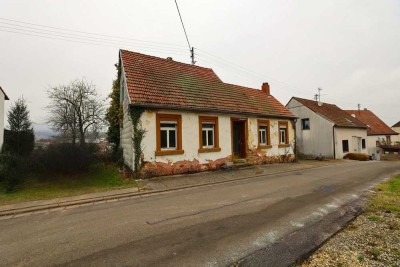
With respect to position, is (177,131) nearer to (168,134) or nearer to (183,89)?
(168,134)

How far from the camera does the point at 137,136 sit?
11.4 metres

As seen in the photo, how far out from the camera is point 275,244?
14.3 ft

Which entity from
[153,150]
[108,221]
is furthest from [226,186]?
[108,221]

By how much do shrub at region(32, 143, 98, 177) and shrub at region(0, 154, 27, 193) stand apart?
2.47ft

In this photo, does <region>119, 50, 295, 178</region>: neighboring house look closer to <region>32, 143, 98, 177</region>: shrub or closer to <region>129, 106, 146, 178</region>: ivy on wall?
<region>129, 106, 146, 178</region>: ivy on wall

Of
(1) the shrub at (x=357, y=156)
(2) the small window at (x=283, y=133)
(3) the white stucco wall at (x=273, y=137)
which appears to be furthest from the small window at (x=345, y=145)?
(2) the small window at (x=283, y=133)

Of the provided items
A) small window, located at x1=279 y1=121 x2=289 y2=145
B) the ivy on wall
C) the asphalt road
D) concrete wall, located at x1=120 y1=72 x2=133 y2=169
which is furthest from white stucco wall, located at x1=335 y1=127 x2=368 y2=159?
the ivy on wall

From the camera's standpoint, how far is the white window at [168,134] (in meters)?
12.5

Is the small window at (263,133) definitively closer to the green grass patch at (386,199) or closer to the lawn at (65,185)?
the green grass patch at (386,199)

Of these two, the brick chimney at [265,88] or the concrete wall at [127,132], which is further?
the brick chimney at [265,88]

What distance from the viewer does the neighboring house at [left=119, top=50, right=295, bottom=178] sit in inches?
473

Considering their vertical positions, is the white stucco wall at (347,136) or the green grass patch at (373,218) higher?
the white stucco wall at (347,136)

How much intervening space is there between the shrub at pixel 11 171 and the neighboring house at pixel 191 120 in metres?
4.78

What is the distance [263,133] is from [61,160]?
13406 mm
